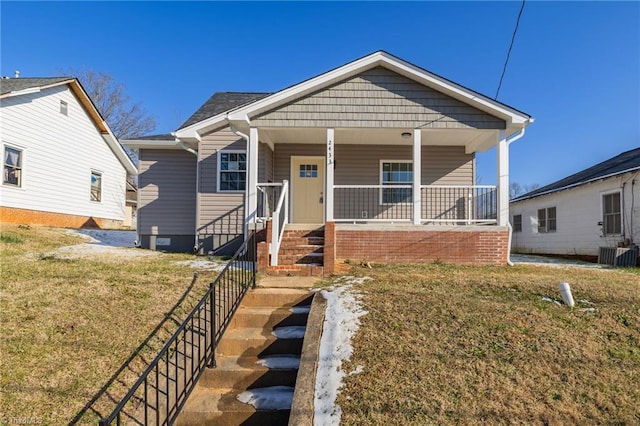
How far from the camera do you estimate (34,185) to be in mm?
13680

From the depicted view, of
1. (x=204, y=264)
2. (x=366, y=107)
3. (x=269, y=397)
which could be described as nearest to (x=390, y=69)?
(x=366, y=107)

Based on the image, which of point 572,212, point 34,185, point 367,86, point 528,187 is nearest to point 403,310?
point 367,86

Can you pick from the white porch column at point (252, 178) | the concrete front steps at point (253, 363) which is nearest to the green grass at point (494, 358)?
the concrete front steps at point (253, 363)

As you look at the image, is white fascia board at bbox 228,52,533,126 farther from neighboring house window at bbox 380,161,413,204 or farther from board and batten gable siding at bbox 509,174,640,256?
board and batten gable siding at bbox 509,174,640,256

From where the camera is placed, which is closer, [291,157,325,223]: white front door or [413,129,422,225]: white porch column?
[413,129,422,225]: white porch column

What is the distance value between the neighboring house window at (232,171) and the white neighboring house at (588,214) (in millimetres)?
10258

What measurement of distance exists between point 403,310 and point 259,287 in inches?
93.7

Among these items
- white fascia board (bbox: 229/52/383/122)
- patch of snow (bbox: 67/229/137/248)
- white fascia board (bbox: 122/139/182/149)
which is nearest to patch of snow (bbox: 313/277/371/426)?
white fascia board (bbox: 229/52/383/122)

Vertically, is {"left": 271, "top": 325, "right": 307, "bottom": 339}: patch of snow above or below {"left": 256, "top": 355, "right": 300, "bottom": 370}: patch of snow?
above

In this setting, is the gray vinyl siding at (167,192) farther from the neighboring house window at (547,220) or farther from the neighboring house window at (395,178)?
the neighboring house window at (547,220)

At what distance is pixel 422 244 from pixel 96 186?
50.2 feet

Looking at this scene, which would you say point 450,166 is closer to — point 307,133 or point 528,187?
point 307,133

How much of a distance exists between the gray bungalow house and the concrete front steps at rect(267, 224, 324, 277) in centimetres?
3

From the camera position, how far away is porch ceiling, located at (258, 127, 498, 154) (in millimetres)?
9094
